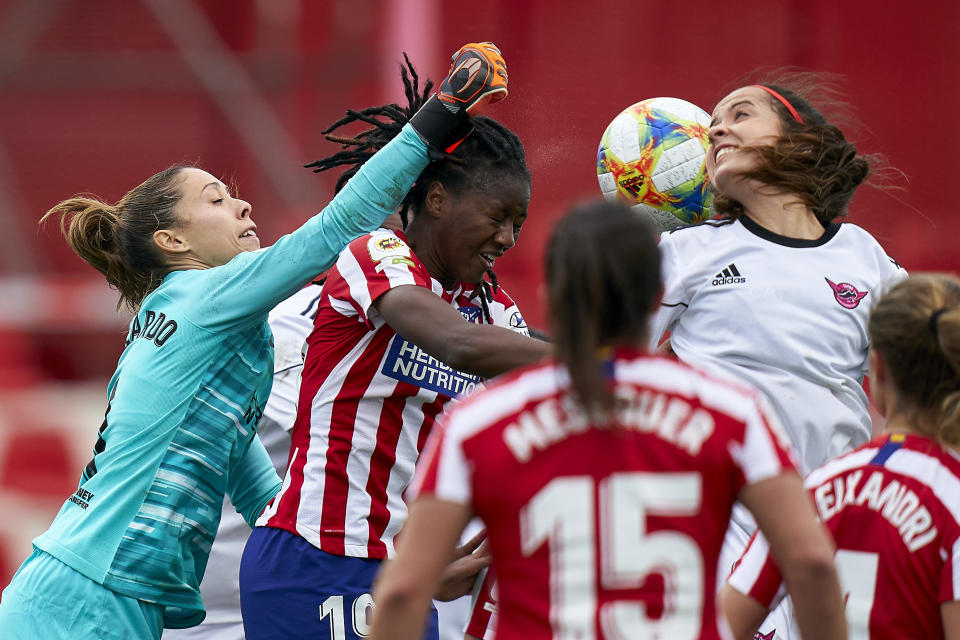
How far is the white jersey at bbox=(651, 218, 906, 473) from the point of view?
321 centimetres

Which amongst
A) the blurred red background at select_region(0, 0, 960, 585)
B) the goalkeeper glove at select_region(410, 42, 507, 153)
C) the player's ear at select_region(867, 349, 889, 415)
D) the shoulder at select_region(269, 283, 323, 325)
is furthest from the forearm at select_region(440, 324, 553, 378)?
the shoulder at select_region(269, 283, 323, 325)

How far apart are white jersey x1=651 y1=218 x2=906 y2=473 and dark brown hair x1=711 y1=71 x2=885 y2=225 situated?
13cm

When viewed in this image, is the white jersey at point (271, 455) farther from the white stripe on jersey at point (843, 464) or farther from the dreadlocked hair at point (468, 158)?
the white stripe on jersey at point (843, 464)

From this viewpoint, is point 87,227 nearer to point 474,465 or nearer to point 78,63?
point 474,465

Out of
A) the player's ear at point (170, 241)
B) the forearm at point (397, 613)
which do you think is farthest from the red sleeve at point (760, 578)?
the player's ear at point (170, 241)

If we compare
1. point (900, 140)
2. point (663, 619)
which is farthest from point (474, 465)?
point (900, 140)

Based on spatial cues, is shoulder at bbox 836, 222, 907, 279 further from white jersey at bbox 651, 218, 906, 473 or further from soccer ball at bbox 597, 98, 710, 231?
soccer ball at bbox 597, 98, 710, 231

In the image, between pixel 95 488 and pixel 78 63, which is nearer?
pixel 95 488

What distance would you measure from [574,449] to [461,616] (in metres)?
2.03

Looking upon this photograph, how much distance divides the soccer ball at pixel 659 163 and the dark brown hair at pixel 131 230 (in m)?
1.36

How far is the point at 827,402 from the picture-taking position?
10.5ft

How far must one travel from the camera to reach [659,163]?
379cm

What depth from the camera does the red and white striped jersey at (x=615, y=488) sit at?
201 centimetres

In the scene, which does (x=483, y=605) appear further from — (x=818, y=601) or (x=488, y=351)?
(x=818, y=601)
